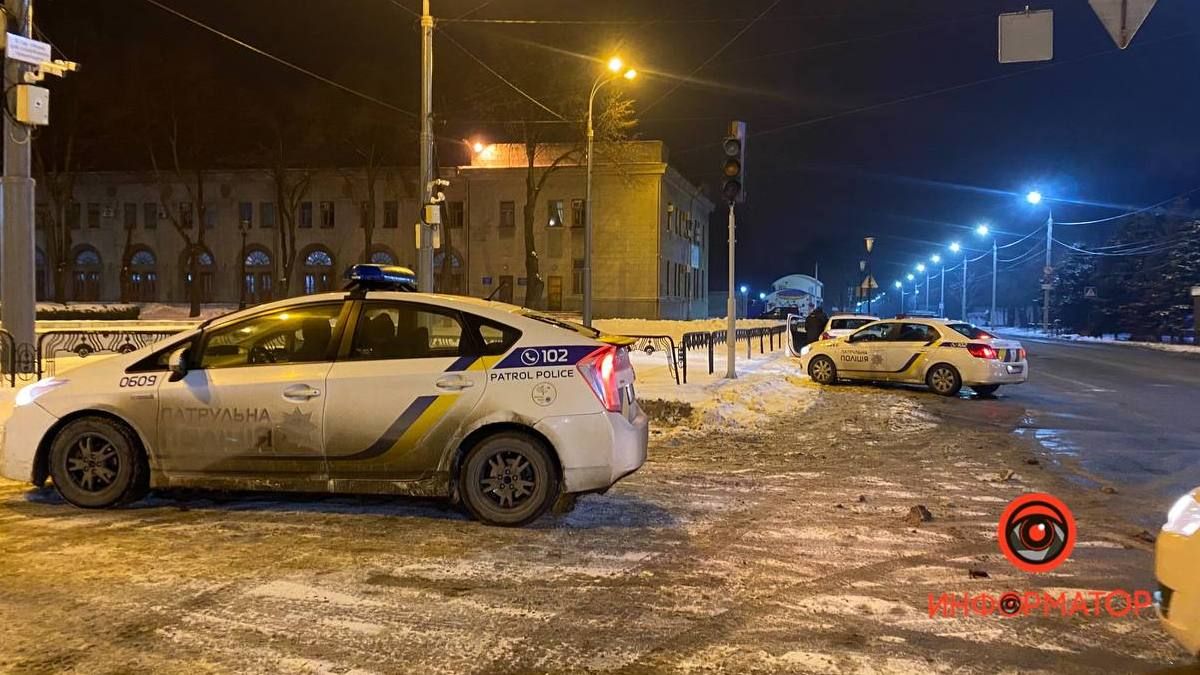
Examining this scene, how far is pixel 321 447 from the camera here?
627 centimetres

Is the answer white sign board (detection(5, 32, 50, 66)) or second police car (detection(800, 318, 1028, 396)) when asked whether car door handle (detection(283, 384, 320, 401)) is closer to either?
white sign board (detection(5, 32, 50, 66))

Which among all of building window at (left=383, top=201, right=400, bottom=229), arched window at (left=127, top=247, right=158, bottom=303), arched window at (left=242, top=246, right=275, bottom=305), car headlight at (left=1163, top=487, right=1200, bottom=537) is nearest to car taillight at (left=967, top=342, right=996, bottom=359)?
car headlight at (left=1163, top=487, right=1200, bottom=537)

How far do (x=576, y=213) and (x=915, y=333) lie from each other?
123ft

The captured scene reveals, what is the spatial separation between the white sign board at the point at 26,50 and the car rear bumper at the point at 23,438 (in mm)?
8692

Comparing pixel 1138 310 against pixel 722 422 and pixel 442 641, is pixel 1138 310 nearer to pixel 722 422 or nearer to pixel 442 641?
pixel 722 422

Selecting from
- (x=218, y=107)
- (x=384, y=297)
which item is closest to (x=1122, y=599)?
(x=384, y=297)

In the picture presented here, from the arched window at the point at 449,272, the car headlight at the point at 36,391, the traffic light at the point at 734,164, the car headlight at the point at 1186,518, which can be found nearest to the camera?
the car headlight at the point at 1186,518

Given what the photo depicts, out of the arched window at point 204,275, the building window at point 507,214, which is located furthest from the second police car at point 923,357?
the arched window at point 204,275

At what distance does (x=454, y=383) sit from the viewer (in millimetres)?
6195

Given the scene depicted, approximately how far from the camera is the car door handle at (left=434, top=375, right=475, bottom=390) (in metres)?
6.19

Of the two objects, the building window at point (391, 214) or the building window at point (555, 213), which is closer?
the building window at point (555, 213)

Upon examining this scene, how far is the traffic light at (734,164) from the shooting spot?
15.9 metres

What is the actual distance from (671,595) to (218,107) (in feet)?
177

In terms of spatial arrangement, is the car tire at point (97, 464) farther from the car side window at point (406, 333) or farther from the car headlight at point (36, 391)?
the car side window at point (406, 333)
